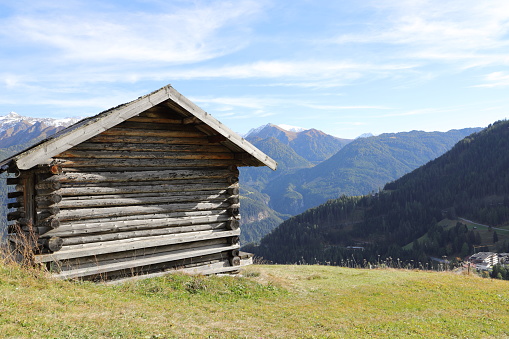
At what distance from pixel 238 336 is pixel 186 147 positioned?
25.4ft

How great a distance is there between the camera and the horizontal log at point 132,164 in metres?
12.1

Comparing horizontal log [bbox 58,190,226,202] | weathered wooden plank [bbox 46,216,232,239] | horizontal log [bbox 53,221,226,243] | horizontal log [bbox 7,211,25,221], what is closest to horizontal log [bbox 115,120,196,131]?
horizontal log [bbox 58,190,226,202]

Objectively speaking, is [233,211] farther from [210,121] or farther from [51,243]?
[51,243]

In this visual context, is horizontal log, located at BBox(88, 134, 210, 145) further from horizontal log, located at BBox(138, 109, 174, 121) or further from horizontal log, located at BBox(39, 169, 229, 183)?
horizontal log, located at BBox(39, 169, 229, 183)

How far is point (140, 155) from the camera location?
44.0 ft

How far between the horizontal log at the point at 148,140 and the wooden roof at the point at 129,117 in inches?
18.0

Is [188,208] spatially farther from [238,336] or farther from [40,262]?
[238,336]

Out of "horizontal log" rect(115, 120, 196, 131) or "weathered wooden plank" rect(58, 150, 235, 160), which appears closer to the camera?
"weathered wooden plank" rect(58, 150, 235, 160)

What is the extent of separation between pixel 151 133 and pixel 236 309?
21.3ft

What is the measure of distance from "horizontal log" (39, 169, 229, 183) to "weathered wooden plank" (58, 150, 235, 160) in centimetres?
51

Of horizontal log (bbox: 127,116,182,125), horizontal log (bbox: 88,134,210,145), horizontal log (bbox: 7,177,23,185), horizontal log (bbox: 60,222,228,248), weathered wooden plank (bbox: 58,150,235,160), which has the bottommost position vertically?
horizontal log (bbox: 60,222,228,248)

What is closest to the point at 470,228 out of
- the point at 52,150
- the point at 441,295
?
the point at 441,295

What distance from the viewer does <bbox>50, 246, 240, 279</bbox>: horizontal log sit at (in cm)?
1190

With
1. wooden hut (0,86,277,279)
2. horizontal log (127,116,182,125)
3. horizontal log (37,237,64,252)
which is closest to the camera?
horizontal log (37,237,64,252)
